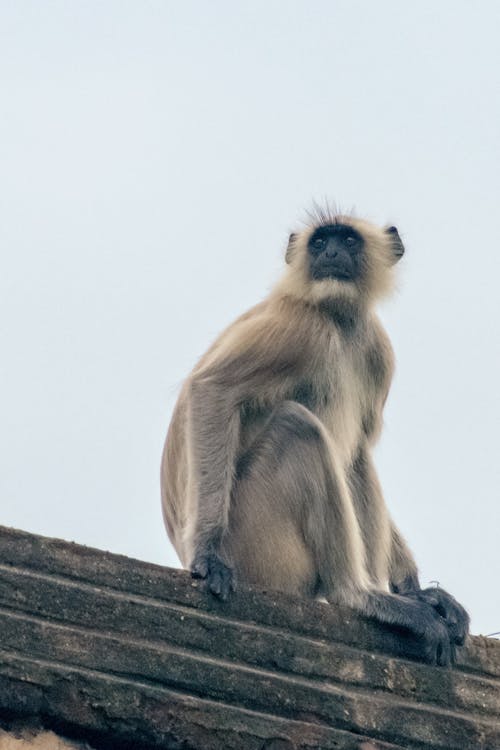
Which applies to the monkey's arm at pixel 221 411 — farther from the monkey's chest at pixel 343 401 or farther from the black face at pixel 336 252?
the black face at pixel 336 252

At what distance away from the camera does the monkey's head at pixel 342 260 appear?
21.4ft

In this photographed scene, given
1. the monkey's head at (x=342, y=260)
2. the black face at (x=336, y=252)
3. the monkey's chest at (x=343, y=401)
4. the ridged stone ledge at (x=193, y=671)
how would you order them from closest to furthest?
the ridged stone ledge at (x=193, y=671), the monkey's chest at (x=343, y=401), the monkey's head at (x=342, y=260), the black face at (x=336, y=252)

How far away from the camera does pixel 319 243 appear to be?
277 inches

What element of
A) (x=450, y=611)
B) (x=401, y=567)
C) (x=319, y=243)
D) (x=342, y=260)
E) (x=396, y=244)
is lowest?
(x=450, y=611)

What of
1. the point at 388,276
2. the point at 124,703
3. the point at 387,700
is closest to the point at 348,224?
the point at 388,276

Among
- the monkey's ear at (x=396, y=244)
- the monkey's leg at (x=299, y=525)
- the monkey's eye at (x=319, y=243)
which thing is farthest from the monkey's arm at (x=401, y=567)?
the monkey's ear at (x=396, y=244)

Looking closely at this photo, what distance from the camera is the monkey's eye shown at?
7.01 meters

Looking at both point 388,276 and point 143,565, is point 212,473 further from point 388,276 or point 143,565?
point 388,276

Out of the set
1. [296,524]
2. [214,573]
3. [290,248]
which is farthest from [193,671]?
[290,248]

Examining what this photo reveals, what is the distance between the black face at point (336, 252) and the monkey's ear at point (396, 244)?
0.35 m

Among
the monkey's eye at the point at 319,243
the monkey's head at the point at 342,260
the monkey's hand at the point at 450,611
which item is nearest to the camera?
the monkey's hand at the point at 450,611

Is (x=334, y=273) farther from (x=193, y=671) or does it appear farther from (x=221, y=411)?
(x=193, y=671)

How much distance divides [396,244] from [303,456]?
239 centimetres

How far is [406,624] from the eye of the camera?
454 centimetres
